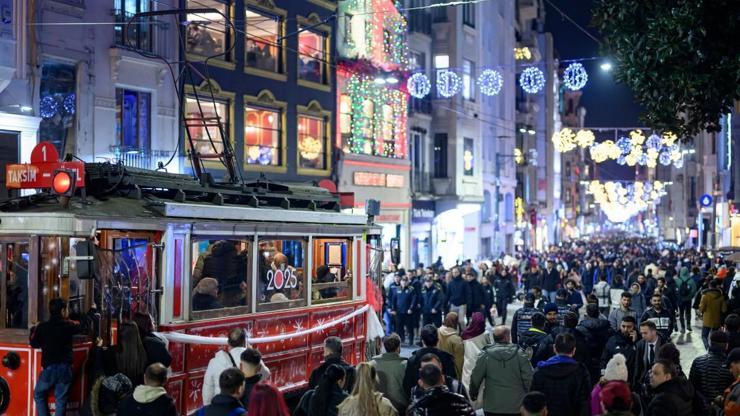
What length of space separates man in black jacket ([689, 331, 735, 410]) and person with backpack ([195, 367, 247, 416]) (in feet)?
16.0

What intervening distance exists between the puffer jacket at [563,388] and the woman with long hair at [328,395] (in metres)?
1.93

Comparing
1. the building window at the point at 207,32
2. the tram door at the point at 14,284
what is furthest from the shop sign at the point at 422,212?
the tram door at the point at 14,284

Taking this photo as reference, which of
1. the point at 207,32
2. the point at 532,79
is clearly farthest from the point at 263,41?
the point at 532,79

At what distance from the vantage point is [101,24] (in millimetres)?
22172

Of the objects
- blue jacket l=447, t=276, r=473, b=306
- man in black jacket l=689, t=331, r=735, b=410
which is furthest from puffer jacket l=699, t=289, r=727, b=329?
man in black jacket l=689, t=331, r=735, b=410

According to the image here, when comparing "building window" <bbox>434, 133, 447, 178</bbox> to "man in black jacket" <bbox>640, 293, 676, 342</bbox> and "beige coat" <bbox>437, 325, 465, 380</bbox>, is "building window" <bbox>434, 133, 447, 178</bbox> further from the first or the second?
"beige coat" <bbox>437, 325, 465, 380</bbox>

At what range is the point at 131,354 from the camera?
991 centimetres

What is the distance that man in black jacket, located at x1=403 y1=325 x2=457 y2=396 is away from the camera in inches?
357

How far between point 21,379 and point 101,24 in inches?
546

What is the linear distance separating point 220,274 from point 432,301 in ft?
33.5

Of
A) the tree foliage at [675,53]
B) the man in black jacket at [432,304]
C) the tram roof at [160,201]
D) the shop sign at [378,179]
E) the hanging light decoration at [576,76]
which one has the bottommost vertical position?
the man in black jacket at [432,304]

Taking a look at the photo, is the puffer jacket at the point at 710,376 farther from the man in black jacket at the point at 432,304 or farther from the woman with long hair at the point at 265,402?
the man in black jacket at the point at 432,304

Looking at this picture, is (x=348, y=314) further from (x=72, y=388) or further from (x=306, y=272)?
(x=72, y=388)

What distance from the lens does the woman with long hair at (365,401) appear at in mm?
7305
